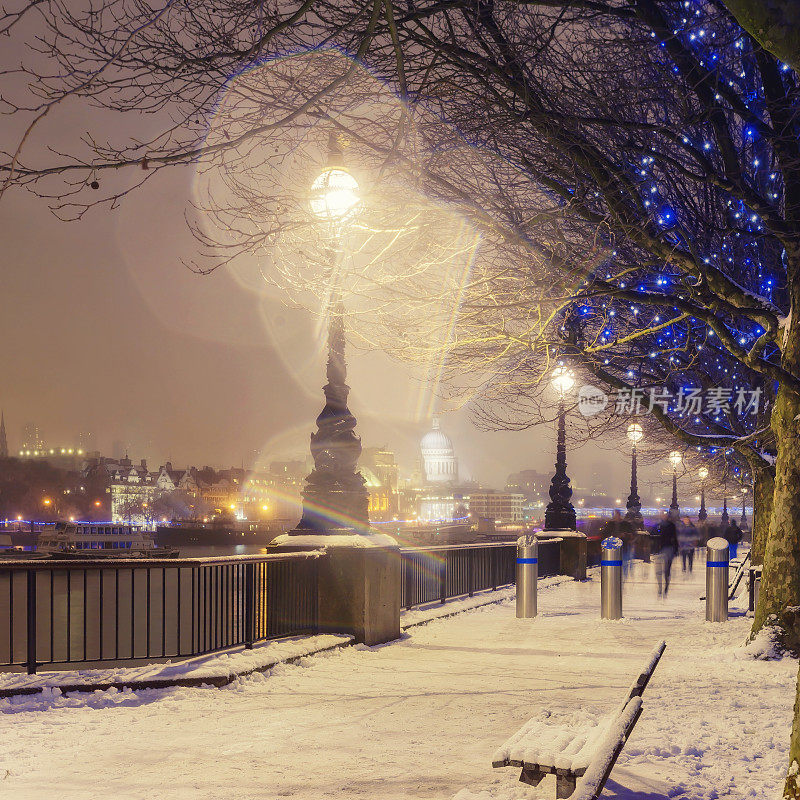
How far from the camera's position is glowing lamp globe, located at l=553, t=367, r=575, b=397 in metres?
14.5

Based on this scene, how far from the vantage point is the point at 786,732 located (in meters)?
6.64

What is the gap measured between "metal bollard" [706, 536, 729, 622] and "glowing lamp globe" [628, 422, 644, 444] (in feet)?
33.1

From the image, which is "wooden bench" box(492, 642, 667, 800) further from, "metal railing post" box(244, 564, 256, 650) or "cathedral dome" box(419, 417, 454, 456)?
"cathedral dome" box(419, 417, 454, 456)

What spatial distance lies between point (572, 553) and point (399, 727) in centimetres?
1917

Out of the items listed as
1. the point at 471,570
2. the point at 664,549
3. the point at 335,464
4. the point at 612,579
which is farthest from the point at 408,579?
the point at 664,549

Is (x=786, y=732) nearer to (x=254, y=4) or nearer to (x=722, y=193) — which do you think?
(x=254, y=4)

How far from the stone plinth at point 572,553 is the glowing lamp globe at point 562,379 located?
19.7 ft

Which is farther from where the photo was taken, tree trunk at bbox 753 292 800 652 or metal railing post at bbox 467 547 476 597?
metal railing post at bbox 467 547 476 597

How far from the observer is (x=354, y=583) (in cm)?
1120

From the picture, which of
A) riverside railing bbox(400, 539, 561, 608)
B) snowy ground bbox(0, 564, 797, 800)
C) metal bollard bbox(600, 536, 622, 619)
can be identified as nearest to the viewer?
snowy ground bbox(0, 564, 797, 800)

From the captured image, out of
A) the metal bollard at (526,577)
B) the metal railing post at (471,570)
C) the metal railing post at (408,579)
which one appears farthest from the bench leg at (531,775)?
the metal railing post at (471,570)

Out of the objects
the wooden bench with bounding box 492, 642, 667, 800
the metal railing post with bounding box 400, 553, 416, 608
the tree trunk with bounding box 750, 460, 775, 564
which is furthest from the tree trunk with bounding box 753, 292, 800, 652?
the metal railing post with bounding box 400, 553, 416, 608

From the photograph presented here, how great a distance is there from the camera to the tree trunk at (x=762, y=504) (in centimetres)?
1605

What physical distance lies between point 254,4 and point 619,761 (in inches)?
241
